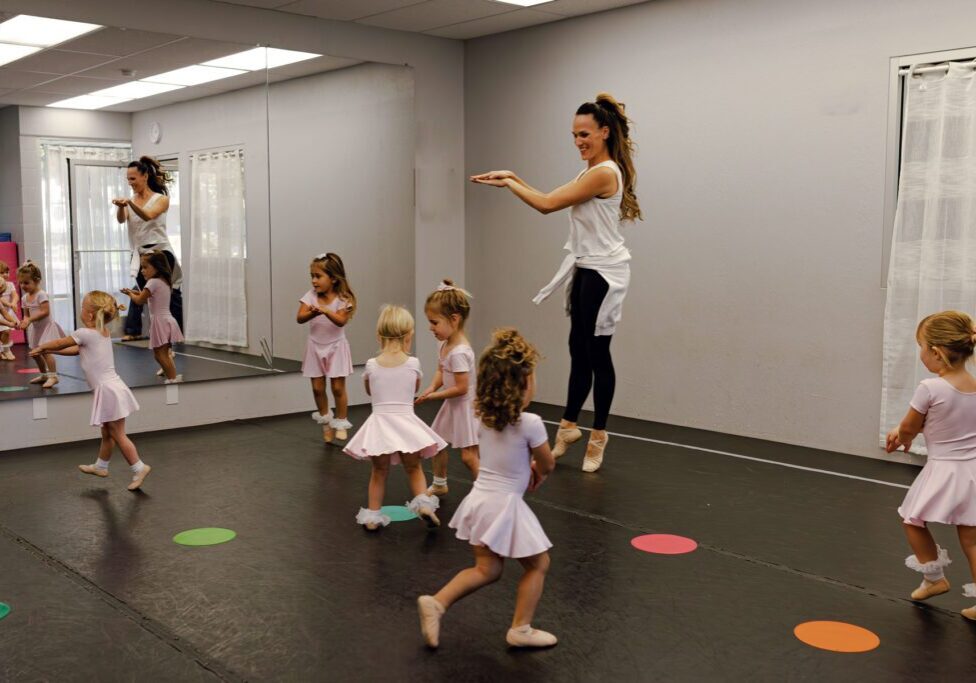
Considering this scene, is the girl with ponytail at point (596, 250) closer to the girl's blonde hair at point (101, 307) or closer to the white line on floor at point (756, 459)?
the white line on floor at point (756, 459)

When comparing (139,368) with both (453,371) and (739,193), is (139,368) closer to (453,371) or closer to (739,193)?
(453,371)

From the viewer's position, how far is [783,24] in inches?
206

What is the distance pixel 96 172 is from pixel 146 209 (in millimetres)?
322

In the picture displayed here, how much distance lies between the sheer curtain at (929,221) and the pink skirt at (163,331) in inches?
152

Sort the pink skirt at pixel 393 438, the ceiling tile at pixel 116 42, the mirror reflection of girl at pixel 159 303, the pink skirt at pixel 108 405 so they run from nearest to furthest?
the pink skirt at pixel 393 438
the pink skirt at pixel 108 405
the ceiling tile at pixel 116 42
the mirror reflection of girl at pixel 159 303

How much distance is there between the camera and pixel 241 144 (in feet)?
19.6

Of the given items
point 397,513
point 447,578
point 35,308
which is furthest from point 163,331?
point 447,578

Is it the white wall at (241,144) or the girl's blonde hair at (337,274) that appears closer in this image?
the girl's blonde hair at (337,274)

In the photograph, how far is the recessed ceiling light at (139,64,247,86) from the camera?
5.62 metres

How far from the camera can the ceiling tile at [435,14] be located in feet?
19.5

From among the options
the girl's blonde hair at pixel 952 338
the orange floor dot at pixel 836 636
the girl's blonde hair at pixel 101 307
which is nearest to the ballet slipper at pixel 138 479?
the girl's blonde hair at pixel 101 307

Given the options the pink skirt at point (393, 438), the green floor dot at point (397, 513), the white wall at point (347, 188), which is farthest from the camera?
the white wall at point (347, 188)

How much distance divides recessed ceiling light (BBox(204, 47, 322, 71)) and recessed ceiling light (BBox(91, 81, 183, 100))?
356mm

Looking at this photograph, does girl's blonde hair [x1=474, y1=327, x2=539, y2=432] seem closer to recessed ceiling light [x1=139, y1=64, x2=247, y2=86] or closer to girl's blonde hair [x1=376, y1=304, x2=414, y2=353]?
girl's blonde hair [x1=376, y1=304, x2=414, y2=353]
